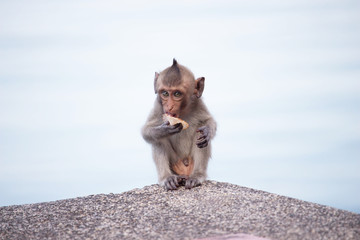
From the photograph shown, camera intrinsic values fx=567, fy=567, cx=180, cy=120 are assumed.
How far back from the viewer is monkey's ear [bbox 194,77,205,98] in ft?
30.1

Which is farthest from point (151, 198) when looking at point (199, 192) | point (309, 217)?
point (309, 217)

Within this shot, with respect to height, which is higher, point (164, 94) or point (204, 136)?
point (164, 94)

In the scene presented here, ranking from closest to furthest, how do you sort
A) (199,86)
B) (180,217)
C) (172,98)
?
1. (180,217)
2. (172,98)
3. (199,86)

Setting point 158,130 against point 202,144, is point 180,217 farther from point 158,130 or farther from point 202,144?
point 158,130

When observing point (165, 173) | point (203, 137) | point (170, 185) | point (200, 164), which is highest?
point (203, 137)

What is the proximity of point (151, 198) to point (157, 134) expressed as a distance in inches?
40.0

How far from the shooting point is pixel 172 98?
345 inches

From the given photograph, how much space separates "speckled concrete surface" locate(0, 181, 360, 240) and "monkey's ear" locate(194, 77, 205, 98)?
59.4 inches

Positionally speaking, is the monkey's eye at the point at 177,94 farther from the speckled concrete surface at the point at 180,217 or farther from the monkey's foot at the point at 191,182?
the speckled concrete surface at the point at 180,217

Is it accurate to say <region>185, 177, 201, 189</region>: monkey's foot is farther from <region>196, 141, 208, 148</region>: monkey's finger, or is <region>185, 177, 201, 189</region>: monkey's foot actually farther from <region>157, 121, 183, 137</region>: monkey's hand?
<region>157, 121, 183, 137</region>: monkey's hand

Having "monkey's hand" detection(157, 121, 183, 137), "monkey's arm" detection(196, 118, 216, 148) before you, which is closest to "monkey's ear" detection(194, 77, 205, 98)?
"monkey's arm" detection(196, 118, 216, 148)

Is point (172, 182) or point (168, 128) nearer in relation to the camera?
point (168, 128)

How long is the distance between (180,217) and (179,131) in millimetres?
1490

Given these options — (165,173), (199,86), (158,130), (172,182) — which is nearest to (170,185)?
(172,182)
